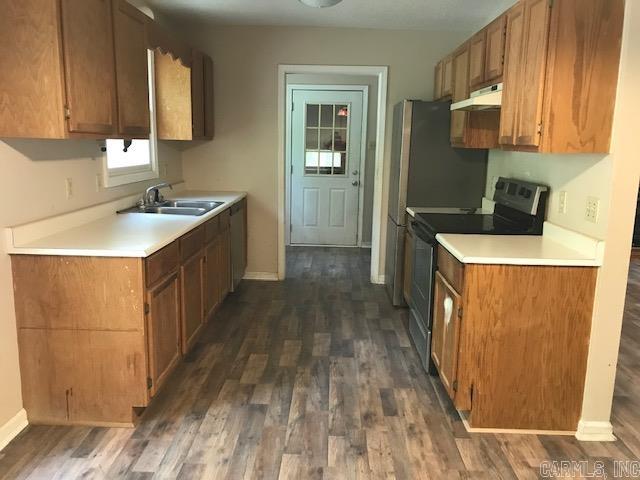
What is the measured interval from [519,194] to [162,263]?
212cm

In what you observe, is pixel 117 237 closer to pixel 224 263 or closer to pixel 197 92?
pixel 224 263

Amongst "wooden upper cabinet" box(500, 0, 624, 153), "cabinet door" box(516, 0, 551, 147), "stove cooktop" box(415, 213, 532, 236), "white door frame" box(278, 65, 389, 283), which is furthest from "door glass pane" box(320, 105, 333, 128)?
"wooden upper cabinet" box(500, 0, 624, 153)

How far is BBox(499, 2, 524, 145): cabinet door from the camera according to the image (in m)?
2.64

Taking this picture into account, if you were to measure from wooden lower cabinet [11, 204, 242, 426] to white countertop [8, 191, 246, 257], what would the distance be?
0.04 m

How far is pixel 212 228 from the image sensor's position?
147 inches

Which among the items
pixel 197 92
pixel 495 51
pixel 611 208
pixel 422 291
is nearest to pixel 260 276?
pixel 197 92

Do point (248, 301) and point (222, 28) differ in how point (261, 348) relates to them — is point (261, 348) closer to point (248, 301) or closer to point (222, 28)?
point (248, 301)

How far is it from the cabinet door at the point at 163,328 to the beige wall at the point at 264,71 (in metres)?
2.31

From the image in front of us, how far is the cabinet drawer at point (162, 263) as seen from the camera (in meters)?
2.46

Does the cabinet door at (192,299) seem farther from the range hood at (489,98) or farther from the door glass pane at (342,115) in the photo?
the door glass pane at (342,115)

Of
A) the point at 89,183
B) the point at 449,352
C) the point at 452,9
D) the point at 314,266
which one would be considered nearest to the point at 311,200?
the point at 314,266

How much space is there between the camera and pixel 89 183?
3.11 m

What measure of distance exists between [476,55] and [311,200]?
3.55 metres

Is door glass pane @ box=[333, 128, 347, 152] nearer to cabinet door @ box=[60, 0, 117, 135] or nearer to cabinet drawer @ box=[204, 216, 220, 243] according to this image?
cabinet drawer @ box=[204, 216, 220, 243]
